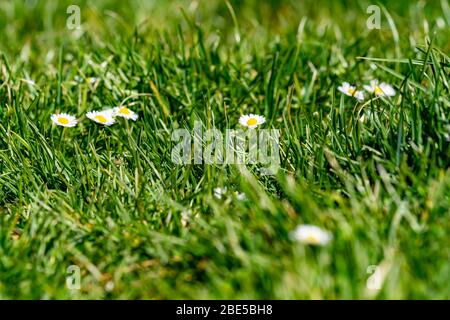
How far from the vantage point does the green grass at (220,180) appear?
1929mm

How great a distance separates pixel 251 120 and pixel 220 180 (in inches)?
23.4

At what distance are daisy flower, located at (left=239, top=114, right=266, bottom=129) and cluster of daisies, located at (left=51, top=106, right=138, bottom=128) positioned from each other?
40 cm

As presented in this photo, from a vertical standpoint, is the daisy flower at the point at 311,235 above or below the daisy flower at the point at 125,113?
below

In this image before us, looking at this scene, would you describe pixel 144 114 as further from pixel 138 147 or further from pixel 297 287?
pixel 297 287

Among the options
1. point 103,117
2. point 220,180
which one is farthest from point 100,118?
point 220,180

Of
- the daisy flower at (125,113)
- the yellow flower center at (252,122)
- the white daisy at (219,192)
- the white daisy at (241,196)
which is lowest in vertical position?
the white daisy at (241,196)

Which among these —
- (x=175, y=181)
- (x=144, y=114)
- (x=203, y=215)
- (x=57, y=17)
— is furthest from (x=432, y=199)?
(x=57, y=17)

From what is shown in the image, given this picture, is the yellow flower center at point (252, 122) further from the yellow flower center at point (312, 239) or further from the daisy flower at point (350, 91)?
the yellow flower center at point (312, 239)

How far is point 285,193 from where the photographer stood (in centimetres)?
225

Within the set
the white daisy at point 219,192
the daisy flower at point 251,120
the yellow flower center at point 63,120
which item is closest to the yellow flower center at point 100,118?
the yellow flower center at point 63,120

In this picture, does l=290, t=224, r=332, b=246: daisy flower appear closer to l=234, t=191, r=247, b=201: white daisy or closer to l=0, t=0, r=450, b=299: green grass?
l=0, t=0, r=450, b=299: green grass

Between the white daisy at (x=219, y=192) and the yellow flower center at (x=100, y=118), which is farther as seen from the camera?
the yellow flower center at (x=100, y=118)

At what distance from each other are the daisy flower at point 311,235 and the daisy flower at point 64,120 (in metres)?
1.15
